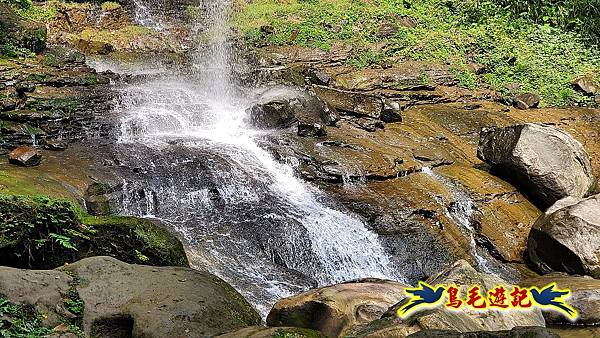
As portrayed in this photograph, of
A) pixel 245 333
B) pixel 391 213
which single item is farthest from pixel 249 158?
pixel 245 333

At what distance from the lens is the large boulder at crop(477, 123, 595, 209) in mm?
12875

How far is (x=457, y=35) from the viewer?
78.0ft

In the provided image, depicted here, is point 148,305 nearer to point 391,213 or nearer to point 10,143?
point 391,213

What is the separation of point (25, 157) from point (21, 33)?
861 cm

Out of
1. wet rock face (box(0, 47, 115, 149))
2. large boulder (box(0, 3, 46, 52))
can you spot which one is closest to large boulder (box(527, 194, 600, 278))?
wet rock face (box(0, 47, 115, 149))

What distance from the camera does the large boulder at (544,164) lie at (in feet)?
42.2

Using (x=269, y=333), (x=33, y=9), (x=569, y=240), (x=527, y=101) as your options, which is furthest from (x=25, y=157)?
(x=527, y=101)

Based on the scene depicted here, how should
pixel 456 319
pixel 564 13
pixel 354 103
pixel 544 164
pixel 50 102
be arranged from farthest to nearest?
pixel 564 13 → pixel 354 103 → pixel 50 102 → pixel 544 164 → pixel 456 319

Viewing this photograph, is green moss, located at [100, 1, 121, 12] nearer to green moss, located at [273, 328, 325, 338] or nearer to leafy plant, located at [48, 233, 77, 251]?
leafy plant, located at [48, 233, 77, 251]

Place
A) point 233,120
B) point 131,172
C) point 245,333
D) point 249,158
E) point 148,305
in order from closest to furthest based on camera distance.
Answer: point 245,333
point 148,305
point 131,172
point 249,158
point 233,120

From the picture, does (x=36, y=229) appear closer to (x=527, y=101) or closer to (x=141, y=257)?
(x=141, y=257)

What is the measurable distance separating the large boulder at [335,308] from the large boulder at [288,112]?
27.0 ft

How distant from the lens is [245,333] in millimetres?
4609

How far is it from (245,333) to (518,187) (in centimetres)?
1059
